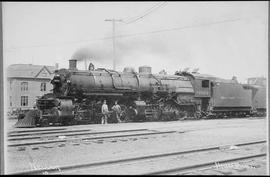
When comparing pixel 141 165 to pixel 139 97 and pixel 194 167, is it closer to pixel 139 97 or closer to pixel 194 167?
pixel 194 167

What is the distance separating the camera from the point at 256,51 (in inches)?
180

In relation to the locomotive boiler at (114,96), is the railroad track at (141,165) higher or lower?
lower

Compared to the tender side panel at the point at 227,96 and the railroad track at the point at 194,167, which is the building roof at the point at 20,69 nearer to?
the railroad track at the point at 194,167

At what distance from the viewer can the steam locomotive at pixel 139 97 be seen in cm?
1156

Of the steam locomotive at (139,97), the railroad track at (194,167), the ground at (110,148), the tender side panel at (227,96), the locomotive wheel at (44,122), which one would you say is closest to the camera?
the railroad track at (194,167)

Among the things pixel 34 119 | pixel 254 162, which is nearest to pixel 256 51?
pixel 254 162

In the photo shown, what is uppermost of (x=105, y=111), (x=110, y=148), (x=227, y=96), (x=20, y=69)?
(x=20, y=69)

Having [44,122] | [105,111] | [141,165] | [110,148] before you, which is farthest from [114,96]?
[141,165]

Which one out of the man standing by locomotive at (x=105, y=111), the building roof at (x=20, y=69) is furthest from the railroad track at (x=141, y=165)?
the man standing by locomotive at (x=105, y=111)

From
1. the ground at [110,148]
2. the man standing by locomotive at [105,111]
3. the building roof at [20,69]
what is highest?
the building roof at [20,69]

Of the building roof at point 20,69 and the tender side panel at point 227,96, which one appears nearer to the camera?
the building roof at point 20,69

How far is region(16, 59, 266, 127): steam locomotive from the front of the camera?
1156cm

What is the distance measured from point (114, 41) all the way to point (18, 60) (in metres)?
1.72

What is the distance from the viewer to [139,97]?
13906 millimetres
